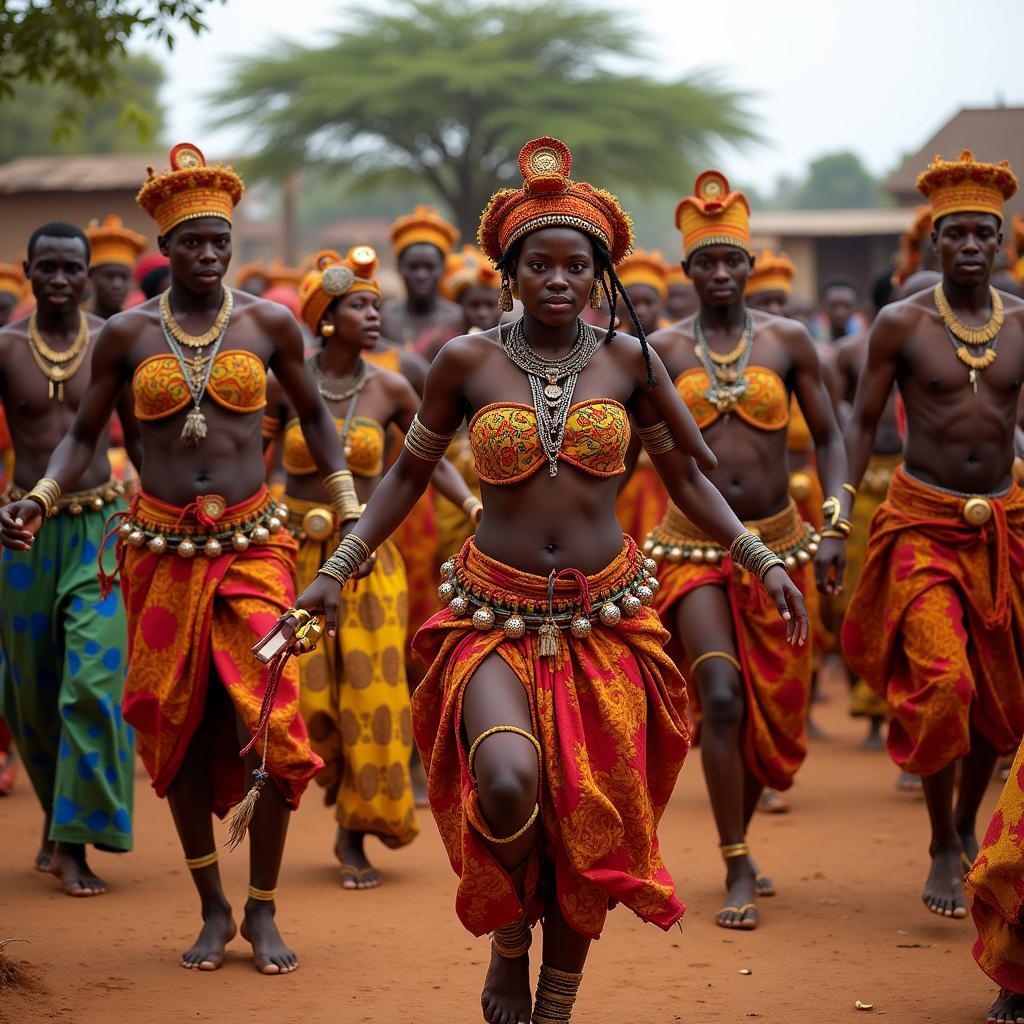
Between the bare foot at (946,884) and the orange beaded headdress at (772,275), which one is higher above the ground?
the orange beaded headdress at (772,275)

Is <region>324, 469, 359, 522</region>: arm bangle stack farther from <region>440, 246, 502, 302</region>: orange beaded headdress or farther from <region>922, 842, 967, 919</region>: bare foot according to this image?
<region>440, 246, 502, 302</region>: orange beaded headdress

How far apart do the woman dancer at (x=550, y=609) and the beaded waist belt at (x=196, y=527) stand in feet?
3.58

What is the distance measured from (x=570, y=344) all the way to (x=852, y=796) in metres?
4.97

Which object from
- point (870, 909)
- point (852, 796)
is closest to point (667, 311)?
point (852, 796)

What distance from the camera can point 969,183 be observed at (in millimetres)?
6977

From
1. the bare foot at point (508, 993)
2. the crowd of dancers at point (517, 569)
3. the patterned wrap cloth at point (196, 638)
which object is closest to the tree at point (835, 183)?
the crowd of dancers at point (517, 569)

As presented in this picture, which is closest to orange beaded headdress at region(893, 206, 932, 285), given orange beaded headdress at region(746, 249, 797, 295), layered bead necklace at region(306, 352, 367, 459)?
orange beaded headdress at region(746, 249, 797, 295)

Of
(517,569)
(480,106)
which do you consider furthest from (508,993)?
(480,106)

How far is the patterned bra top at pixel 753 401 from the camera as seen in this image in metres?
7.31

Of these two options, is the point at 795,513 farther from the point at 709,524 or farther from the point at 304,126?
the point at 304,126

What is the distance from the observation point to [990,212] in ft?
23.0

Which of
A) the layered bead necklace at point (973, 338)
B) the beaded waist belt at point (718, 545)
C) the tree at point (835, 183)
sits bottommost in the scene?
the beaded waist belt at point (718, 545)

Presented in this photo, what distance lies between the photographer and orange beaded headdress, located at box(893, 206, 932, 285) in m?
9.66

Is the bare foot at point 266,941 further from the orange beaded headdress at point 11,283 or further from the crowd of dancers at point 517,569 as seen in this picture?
the orange beaded headdress at point 11,283
